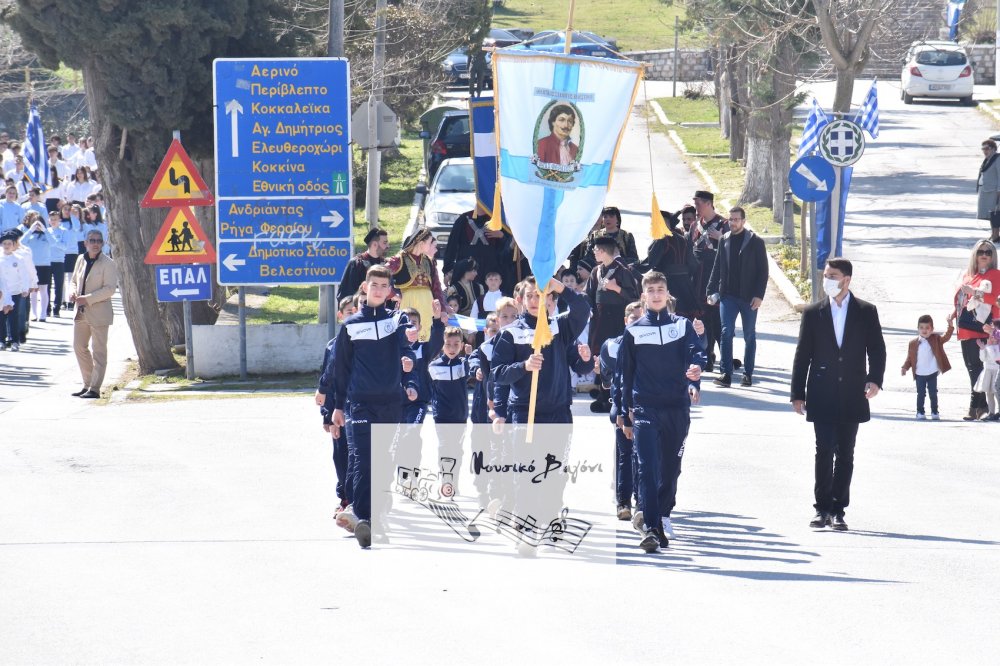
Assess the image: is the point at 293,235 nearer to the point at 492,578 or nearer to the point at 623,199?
the point at 492,578

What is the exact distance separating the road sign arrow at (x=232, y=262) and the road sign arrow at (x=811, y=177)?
652 centimetres

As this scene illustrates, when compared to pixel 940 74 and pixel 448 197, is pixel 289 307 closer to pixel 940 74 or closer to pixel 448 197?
pixel 448 197

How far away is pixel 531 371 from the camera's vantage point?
9.42 meters

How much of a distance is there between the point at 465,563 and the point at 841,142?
10.4 m

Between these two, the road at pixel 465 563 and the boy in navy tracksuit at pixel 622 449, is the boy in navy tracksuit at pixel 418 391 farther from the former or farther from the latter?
the boy in navy tracksuit at pixel 622 449

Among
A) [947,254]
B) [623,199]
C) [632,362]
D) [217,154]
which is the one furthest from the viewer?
[623,199]

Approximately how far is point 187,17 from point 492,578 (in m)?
10.7

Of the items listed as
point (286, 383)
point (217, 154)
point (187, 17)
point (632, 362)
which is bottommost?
point (286, 383)

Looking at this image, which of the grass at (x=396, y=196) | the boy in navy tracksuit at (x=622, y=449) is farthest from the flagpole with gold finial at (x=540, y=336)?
the grass at (x=396, y=196)

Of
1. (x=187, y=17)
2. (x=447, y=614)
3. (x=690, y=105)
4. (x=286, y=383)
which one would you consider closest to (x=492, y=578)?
(x=447, y=614)

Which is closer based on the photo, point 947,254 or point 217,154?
point 217,154

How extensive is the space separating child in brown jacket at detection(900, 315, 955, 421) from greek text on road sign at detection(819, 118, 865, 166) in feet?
11.7

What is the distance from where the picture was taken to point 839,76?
2045 centimetres

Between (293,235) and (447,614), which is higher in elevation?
(293,235)
